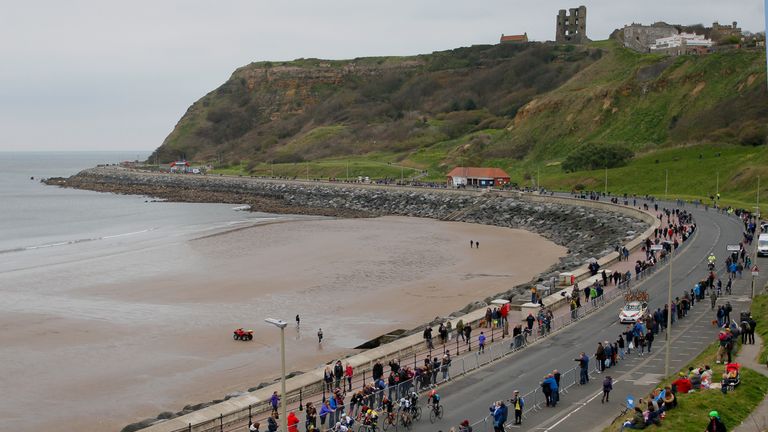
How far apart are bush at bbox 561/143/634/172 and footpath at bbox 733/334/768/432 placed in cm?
6642

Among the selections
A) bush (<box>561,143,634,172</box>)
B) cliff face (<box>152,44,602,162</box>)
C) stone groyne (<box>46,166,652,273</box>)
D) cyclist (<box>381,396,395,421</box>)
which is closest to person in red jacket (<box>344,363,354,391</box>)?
cyclist (<box>381,396,395,421</box>)

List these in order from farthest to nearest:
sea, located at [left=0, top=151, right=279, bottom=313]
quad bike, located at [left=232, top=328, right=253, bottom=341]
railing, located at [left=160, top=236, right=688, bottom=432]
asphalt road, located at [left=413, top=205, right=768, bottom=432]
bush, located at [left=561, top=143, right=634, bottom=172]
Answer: bush, located at [left=561, top=143, right=634, bottom=172], sea, located at [left=0, top=151, right=279, bottom=313], quad bike, located at [left=232, top=328, right=253, bottom=341], railing, located at [left=160, top=236, right=688, bottom=432], asphalt road, located at [left=413, top=205, right=768, bottom=432]

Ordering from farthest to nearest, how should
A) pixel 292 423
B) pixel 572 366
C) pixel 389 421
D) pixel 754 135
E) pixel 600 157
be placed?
pixel 600 157 < pixel 754 135 < pixel 572 366 < pixel 389 421 < pixel 292 423

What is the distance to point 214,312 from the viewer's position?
3750 cm

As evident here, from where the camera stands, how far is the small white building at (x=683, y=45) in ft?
388

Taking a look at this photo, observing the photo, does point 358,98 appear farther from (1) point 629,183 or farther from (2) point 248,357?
(2) point 248,357

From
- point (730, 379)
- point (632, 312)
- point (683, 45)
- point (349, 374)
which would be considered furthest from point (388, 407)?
point (683, 45)

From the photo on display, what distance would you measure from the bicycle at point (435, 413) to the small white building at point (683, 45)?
4322 inches

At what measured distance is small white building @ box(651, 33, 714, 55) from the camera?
388ft

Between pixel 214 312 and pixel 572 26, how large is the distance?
172101mm

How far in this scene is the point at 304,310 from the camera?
37.7 metres

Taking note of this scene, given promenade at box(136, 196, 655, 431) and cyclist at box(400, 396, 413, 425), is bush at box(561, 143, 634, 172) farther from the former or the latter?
cyclist at box(400, 396, 413, 425)

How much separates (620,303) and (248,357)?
14712mm

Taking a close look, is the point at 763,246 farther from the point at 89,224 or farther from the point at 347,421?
the point at 89,224
